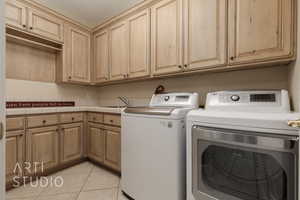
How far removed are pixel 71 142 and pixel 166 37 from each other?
1955 millimetres

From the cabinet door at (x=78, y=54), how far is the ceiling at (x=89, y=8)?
22 centimetres

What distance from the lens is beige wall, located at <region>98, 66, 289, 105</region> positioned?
1472 mm

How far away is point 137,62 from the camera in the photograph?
6.79 ft

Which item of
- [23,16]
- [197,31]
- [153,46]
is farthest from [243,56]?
[23,16]

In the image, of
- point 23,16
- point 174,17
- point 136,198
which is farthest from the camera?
point 23,16

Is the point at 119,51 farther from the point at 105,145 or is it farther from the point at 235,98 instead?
the point at 235,98

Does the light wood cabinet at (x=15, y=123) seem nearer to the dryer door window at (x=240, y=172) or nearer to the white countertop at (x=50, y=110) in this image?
the white countertop at (x=50, y=110)

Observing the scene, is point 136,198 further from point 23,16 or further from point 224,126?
point 23,16

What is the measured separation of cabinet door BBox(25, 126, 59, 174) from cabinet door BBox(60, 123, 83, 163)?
88mm

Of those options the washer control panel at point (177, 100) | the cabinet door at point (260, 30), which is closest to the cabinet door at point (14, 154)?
the washer control panel at point (177, 100)

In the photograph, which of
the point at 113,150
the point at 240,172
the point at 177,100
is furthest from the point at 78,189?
the point at 240,172

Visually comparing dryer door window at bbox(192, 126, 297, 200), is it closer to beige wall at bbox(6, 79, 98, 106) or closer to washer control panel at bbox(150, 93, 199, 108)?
washer control panel at bbox(150, 93, 199, 108)

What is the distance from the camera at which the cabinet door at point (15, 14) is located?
1.77m

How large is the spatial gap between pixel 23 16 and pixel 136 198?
8.07 ft
